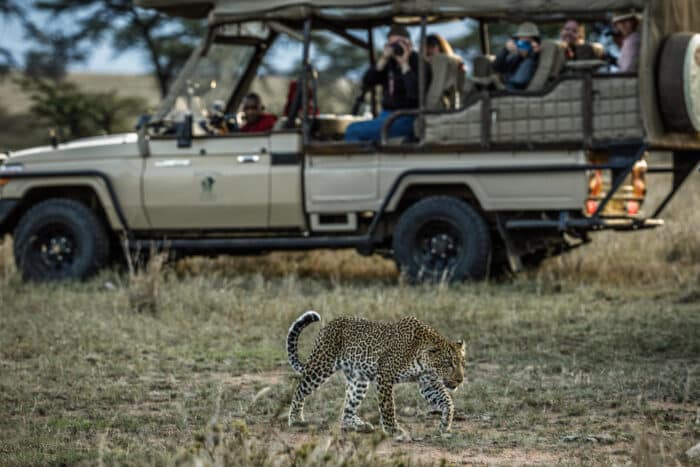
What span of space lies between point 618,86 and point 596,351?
101 inches

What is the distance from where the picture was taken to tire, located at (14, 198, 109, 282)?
1120cm

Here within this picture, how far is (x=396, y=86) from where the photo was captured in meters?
10.5

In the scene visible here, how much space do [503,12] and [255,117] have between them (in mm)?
2303

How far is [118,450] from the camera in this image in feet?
16.7

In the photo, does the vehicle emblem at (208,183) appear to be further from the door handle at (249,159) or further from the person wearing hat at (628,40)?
the person wearing hat at (628,40)

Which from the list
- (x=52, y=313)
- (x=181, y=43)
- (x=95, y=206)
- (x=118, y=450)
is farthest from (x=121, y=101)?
(x=118, y=450)

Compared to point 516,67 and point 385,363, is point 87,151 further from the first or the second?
point 385,363

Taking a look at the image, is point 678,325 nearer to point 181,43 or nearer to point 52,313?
point 52,313

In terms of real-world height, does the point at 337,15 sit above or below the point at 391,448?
above

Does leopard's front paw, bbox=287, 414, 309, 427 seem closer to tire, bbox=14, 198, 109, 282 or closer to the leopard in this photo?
the leopard

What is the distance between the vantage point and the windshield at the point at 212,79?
11.2 metres

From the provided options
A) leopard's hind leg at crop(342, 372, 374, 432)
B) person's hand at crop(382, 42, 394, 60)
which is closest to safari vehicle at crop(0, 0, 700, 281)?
person's hand at crop(382, 42, 394, 60)

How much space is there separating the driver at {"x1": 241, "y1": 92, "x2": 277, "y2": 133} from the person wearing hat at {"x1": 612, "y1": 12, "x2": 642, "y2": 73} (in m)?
2.85

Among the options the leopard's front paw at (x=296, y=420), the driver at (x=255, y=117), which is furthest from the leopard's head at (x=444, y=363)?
the driver at (x=255, y=117)
